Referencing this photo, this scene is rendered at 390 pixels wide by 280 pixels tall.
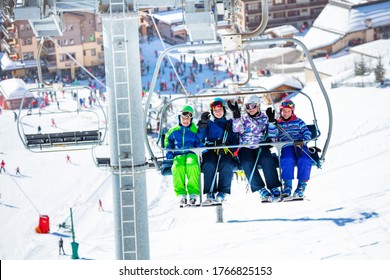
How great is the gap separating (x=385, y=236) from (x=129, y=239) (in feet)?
16.4

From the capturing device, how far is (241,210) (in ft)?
36.0

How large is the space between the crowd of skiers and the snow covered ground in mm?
2609

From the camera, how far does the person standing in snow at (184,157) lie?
16.6 ft

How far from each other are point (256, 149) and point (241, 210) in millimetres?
5727

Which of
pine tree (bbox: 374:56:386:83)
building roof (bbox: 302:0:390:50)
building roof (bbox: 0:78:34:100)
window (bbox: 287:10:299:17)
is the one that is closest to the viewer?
pine tree (bbox: 374:56:386:83)

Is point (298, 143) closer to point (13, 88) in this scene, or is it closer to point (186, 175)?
point (186, 175)

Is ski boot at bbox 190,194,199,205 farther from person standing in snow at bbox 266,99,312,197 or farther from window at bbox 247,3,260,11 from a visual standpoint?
window at bbox 247,3,260,11

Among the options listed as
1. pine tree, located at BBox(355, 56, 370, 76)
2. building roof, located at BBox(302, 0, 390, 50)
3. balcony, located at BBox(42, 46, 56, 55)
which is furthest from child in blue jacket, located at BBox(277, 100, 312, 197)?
balcony, located at BBox(42, 46, 56, 55)

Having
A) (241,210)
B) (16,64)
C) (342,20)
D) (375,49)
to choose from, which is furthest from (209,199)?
(342,20)

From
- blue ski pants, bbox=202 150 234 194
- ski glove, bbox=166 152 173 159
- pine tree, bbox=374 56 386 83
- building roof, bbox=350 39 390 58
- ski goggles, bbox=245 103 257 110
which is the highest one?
ski goggles, bbox=245 103 257 110

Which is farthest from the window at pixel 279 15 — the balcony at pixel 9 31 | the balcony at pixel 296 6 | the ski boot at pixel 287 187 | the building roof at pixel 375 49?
the ski boot at pixel 287 187

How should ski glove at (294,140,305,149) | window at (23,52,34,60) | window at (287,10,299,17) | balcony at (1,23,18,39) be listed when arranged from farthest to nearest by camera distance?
window at (287,10,299,17), balcony at (1,23,18,39), window at (23,52,34,60), ski glove at (294,140,305,149)

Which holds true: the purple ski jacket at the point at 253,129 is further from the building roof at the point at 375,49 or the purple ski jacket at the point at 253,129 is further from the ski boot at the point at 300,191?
the building roof at the point at 375,49

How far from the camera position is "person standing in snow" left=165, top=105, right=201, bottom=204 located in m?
5.05
